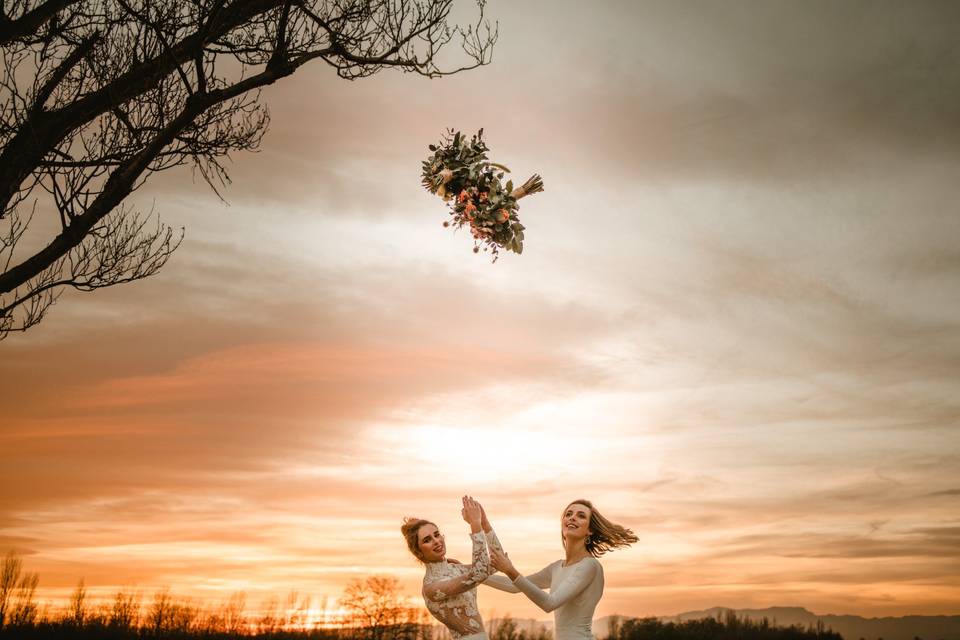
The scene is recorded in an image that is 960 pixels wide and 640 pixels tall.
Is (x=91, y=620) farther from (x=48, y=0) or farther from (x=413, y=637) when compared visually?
(x=48, y=0)

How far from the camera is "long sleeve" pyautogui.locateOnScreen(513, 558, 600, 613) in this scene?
667cm

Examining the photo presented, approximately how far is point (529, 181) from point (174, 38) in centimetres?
371

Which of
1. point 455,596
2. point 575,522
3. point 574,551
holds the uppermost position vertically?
point 575,522

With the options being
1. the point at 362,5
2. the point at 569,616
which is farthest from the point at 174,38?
the point at 569,616

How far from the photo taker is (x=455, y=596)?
690 centimetres

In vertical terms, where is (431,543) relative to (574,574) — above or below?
above

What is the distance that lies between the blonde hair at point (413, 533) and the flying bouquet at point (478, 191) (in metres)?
2.57

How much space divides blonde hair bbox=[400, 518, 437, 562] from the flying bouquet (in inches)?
101

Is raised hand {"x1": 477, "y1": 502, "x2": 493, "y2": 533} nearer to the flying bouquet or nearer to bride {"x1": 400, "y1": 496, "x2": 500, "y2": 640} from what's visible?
bride {"x1": 400, "y1": 496, "x2": 500, "y2": 640}

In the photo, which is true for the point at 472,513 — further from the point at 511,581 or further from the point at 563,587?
the point at 563,587

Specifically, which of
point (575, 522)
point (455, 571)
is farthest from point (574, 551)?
point (455, 571)

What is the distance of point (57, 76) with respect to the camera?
8.05m

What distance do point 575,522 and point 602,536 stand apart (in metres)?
0.34

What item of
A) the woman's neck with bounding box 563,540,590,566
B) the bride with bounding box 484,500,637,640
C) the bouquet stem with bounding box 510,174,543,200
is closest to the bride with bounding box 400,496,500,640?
the bride with bounding box 484,500,637,640
